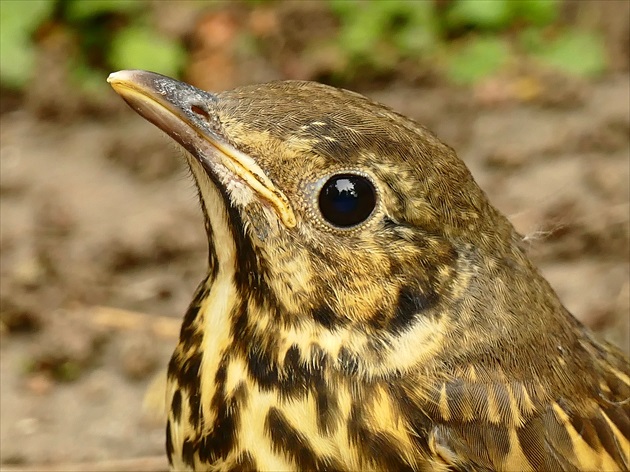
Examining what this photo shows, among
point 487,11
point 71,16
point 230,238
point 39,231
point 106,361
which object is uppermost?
point 487,11

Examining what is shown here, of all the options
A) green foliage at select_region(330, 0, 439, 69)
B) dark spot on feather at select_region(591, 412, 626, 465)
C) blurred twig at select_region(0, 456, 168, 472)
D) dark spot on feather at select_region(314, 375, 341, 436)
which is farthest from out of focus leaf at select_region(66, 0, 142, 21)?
dark spot on feather at select_region(591, 412, 626, 465)

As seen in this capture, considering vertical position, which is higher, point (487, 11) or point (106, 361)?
point (487, 11)

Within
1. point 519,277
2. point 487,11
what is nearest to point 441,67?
point 487,11

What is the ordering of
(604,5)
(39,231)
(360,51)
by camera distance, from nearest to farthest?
(39,231), (360,51), (604,5)

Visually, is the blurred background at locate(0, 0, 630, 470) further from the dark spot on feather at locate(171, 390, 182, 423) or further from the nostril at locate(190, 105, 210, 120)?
the nostril at locate(190, 105, 210, 120)

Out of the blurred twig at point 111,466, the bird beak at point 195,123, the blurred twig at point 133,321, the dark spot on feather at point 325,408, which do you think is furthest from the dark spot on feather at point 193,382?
the blurred twig at point 133,321

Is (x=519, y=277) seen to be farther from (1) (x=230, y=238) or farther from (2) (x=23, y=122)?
(2) (x=23, y=122)

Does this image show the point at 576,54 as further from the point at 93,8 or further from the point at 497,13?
the point at 93,8

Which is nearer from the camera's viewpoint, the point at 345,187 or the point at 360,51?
the point at 345,187
